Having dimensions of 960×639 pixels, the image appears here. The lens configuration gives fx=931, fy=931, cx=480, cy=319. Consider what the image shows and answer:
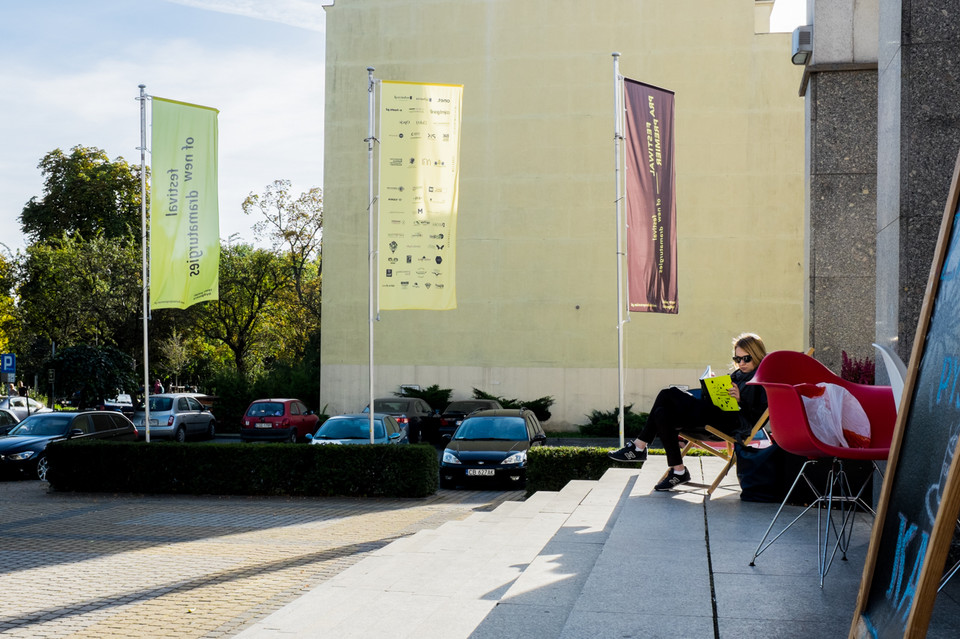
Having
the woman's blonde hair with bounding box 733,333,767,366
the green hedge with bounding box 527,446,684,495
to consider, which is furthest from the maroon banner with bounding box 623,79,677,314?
the woman's blonde hair with bounding box 733,333,767,366

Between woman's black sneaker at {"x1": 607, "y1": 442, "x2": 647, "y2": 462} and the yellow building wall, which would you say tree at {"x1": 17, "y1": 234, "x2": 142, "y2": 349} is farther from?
woman's black sneaker at {"x1": 607, "y1": 442, "x2": 647, "y2": 462}

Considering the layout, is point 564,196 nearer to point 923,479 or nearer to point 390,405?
point 390,405

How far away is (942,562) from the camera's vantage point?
7.70 feet

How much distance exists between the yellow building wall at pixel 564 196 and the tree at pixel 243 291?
49.2 feet

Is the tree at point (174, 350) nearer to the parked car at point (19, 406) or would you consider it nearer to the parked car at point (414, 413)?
the parked car at point (19, 406)

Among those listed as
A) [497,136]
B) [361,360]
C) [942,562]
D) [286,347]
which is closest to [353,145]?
[497,136]

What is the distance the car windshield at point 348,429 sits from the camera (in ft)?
62.9

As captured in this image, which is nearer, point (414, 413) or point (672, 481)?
point (672, 481)

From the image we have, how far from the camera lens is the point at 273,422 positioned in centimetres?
2850

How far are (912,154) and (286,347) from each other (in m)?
49.5

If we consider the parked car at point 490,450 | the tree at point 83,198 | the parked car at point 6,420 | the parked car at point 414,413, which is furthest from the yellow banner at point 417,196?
the tree at point 83,198

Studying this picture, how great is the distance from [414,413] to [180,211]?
12.3 m

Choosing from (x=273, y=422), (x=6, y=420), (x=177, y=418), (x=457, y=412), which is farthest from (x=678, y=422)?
(x=177, y=418)

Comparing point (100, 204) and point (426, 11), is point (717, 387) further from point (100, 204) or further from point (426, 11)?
point (100, 204)
